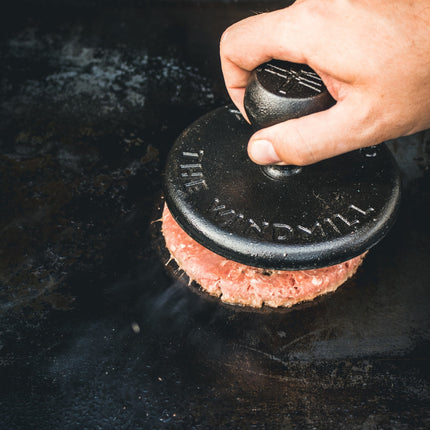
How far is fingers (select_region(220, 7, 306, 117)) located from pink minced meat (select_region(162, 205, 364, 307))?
1.90ft

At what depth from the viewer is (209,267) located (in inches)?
51.0

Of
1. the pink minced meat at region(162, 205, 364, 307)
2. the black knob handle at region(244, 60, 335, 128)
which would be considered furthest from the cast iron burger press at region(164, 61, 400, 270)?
the pink minced meat at region(162, 205, 364, 307)

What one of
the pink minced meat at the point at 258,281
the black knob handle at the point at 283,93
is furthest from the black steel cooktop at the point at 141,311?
the black knob handle at the point at 283,93

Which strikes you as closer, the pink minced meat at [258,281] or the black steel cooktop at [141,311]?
the black steel cooktop at [141,311]

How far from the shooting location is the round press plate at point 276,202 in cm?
109

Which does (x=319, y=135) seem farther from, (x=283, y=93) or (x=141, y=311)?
(x=141, y=311)

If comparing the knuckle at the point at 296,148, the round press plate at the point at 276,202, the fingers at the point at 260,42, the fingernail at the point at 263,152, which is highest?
the fingers at the point at 260,42

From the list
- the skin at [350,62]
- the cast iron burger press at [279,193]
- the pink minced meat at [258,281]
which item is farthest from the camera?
the pink minced meat at [258,281]

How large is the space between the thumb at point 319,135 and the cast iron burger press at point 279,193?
5cm

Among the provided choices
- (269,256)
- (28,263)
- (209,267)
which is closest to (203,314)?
(209,267)

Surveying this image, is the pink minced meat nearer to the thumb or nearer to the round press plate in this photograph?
the round press plate

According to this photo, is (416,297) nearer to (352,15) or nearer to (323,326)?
(323,326)

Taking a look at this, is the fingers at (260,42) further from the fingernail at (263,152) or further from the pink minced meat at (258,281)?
the pink minced meat at (258,281)

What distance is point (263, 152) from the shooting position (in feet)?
3.33
